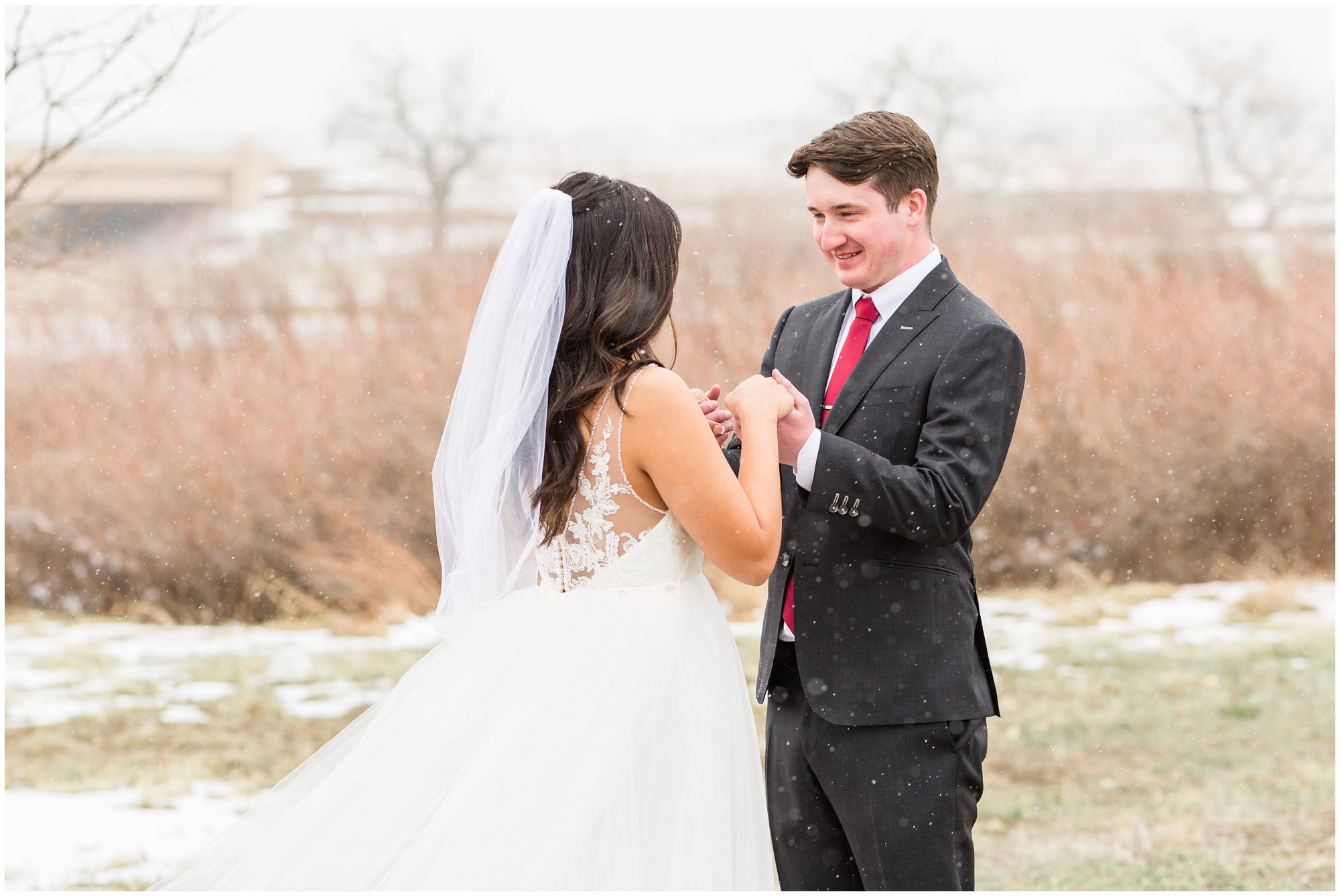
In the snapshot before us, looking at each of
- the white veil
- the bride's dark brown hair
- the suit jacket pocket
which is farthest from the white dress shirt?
the white veil

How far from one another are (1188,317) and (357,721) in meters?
7.23

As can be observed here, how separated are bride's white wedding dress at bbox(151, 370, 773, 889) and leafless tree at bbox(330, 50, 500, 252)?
6.16 meters

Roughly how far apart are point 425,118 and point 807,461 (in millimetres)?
6691

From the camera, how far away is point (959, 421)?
2.16 metres

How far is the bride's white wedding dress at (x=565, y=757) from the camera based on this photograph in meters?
2.09

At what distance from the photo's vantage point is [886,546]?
2.28m

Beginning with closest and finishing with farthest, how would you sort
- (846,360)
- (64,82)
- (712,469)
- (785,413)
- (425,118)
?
1. (712,469)
2. (785,413)
3. (846,360)
4. (64,82)
5. (425,118)

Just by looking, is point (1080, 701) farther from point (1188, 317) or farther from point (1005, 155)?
point (1005, 155)

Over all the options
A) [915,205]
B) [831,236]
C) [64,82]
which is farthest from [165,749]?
[915,205]

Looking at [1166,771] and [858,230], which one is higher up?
[858,230]

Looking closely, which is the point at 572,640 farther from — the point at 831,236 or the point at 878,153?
the point at 878,153

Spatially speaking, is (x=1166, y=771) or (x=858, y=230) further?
(x=1166, y=771)

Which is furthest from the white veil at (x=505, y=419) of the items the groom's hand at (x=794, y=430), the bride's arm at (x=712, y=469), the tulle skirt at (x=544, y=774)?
the groom's hand at (x=794, y=430)

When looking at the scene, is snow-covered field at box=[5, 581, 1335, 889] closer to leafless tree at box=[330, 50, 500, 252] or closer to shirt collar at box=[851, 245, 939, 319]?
leafless tree at box=[330, 50, 500, 252]
